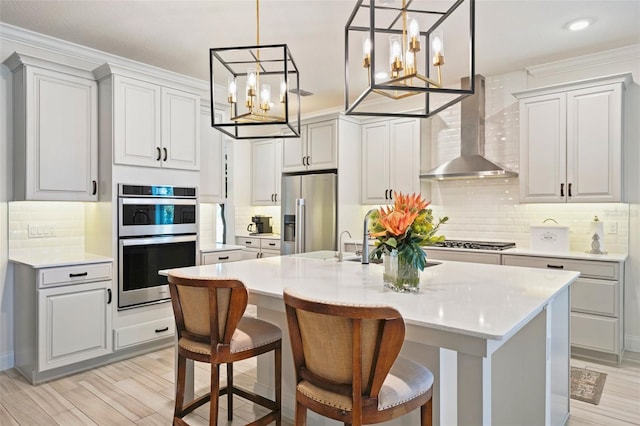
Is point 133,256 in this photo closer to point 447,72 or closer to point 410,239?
point 410,239

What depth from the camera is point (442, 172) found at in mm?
4465

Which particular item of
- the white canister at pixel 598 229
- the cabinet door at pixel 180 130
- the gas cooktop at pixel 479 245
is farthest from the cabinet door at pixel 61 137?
the white canister at pixel 598 229

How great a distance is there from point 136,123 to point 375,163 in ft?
9.10

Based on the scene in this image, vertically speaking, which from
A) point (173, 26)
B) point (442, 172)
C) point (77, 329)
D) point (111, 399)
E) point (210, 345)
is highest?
point (173, 26)

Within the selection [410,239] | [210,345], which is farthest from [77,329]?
[410,239]

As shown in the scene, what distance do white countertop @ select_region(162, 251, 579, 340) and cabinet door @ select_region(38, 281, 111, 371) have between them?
48.8 inches

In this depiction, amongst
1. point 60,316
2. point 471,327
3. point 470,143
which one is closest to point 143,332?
point 60,316

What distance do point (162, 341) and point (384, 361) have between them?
316 centimetres

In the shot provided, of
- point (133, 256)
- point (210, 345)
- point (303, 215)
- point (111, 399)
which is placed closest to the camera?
point (210, 345)

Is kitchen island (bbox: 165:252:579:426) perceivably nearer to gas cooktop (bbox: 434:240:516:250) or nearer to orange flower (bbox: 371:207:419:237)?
orange flower (bbox: 371:207:419:237)

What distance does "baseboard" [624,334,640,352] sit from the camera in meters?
3.69

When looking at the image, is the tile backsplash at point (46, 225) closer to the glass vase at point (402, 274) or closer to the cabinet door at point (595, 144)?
the glass vase at point (402, 274)

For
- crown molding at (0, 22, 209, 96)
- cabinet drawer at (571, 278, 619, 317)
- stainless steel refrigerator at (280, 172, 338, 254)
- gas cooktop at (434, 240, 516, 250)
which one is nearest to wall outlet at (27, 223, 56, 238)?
crown molding at (0, 22, 209, 96)

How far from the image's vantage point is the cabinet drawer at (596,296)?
3406mm
